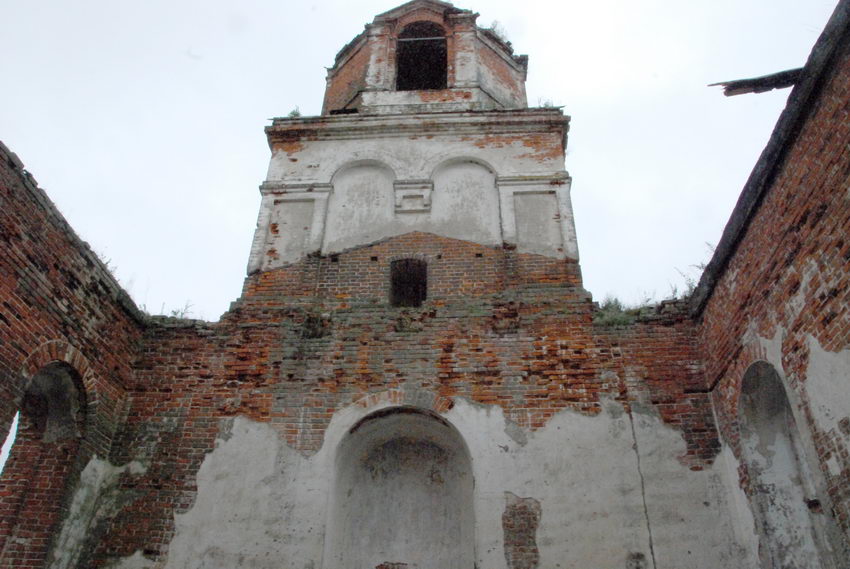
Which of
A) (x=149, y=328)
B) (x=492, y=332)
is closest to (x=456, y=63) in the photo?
(x=492, y=332)

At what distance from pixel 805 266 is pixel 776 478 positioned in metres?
2.25

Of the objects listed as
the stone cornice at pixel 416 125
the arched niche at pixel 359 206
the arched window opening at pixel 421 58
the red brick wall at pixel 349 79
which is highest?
the arched window opening at pixel 421 58

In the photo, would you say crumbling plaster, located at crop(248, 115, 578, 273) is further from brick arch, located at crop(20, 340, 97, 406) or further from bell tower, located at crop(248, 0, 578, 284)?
brick arch, located at crop(20, 340, 97, 406)

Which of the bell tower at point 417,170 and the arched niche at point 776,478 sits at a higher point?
the bell tower at point 417,170

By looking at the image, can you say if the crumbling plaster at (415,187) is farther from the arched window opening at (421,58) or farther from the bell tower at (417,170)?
the arched window opening at (421,58)

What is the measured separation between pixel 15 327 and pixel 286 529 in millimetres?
3190

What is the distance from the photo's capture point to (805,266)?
5.27 meters

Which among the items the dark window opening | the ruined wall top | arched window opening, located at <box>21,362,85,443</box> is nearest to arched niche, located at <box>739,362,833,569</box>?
the dark window opening

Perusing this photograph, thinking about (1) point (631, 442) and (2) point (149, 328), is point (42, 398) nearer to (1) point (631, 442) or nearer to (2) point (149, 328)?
(2) point (149, 328)

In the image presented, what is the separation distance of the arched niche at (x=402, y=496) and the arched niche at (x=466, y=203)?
278 cm

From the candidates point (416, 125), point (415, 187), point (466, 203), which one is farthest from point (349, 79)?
point (466, 203)

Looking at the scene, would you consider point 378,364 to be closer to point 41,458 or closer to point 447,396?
point 447,396

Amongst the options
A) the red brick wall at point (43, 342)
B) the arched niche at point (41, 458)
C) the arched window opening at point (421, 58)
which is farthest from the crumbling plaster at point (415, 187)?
the arched niche at point (41, 458)

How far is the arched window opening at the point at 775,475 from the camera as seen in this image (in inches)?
236
